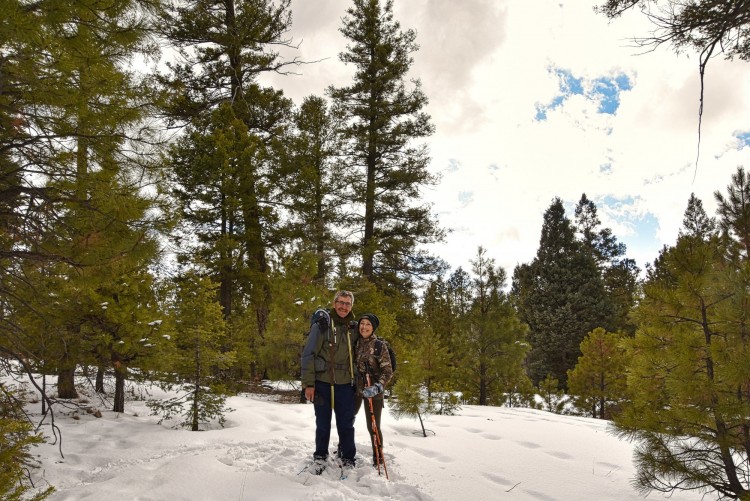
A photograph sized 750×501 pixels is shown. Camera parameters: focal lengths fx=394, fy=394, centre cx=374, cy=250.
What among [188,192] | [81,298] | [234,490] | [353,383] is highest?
[188,192]

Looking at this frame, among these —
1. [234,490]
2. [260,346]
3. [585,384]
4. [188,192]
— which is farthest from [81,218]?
[585,384]

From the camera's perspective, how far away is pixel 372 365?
4.79 meters

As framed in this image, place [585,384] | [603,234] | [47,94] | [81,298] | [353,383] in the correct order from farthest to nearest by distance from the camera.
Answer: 1. [603,234]
2. [585,384]
3. [81,298]
4. [353,383]
5. [47,94]

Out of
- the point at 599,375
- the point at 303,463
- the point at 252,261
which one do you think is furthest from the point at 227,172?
the point at 599,375

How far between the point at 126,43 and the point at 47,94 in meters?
0.81

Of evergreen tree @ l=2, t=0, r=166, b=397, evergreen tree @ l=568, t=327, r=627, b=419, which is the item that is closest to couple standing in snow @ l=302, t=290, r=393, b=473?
evergreen tree @ l=2, t=0, r=166, b=397

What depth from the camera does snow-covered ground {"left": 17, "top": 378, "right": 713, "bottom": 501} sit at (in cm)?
358

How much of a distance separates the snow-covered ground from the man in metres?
0.31

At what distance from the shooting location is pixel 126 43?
3611 millimetres

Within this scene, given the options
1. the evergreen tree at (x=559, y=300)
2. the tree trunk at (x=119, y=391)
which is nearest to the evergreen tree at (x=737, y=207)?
the evergreen tree at (x=559, y=300)

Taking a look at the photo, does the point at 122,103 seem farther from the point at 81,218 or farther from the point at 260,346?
the point at 260,346

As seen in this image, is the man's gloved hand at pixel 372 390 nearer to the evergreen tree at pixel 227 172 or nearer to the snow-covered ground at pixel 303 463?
the snow-covered ground at pixel 303 463

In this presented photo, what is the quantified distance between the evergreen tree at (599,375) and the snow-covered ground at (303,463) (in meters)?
8.43

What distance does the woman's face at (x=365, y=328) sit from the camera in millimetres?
4836
